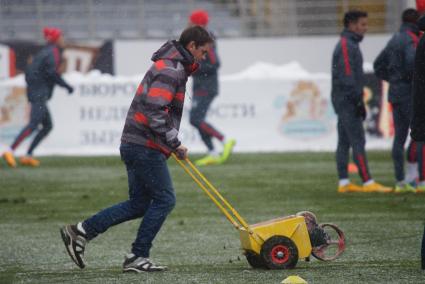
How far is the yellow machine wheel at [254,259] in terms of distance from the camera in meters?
7.61

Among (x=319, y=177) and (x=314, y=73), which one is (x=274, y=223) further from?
(x=314, y=73)

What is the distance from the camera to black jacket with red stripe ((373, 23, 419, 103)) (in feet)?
40.5

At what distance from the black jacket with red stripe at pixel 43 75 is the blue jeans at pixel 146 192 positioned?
9639 millimetres

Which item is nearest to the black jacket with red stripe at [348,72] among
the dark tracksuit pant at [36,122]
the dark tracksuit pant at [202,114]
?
the dark tracksuit pant at [202,114]

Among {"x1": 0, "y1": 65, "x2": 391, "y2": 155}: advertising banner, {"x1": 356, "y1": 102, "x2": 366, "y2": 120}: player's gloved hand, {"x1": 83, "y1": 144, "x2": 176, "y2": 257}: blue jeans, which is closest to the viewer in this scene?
{"x1": 83, "y1": 144, "x2": 176, "y2": 257}: blue jeans

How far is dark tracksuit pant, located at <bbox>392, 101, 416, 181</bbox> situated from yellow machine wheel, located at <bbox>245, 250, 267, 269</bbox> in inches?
202

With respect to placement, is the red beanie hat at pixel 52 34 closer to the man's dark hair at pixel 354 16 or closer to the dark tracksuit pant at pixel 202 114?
the dark tracksuit pant at pixel 202 114

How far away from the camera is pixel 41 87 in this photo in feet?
56.8

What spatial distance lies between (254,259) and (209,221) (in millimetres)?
2960

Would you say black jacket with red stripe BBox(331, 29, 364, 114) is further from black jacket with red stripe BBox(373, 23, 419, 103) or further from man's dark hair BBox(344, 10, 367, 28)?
black jacket with red stripe BBox(373, 23, 419, 103)

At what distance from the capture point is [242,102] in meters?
19.3

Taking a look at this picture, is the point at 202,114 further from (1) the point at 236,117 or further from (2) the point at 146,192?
(2) the point at 146,192

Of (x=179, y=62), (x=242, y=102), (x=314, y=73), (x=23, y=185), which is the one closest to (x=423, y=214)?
(x=179, y=62)

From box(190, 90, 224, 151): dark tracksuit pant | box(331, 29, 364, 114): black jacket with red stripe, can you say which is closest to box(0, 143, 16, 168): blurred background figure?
box(190, 90, 224, 151): dark tracksuit pant
